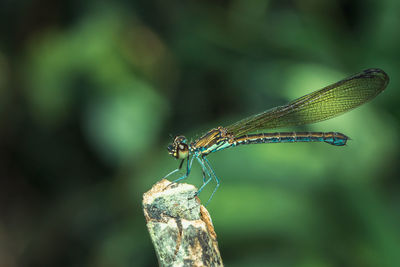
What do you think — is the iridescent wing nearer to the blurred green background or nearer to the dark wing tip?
the dark wing tip

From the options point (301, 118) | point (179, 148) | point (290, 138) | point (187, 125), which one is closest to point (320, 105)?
point (301, 118)

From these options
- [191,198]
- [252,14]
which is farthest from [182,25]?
[191,198]

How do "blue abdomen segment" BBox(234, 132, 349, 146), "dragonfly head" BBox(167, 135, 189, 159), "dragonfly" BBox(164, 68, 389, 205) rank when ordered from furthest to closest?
1. "blue abdomen segment" BBox(234, 132, 349, 146)
2. "dragonfly" BBox(164, 68, 389, 205)
3. "dragonfly head" BBox(167, 135, 189, 159)

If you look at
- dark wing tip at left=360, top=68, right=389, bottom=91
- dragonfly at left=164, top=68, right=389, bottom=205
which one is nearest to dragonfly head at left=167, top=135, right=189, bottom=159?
dragonfly at left=164, top=68, right=389, bottom=205

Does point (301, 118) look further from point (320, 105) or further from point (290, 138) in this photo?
point (290, 138)

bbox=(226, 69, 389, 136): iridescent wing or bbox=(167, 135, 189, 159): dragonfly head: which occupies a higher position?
bbox=(226, 69, 389, 136): iridescent wing

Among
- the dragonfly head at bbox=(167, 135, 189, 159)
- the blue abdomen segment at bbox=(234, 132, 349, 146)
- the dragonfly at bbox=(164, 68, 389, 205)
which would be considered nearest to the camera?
the dragonfly head at bbox=(167, 135, 189, 159)

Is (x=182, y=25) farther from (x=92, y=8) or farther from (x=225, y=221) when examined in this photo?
(x=225, y=221)
